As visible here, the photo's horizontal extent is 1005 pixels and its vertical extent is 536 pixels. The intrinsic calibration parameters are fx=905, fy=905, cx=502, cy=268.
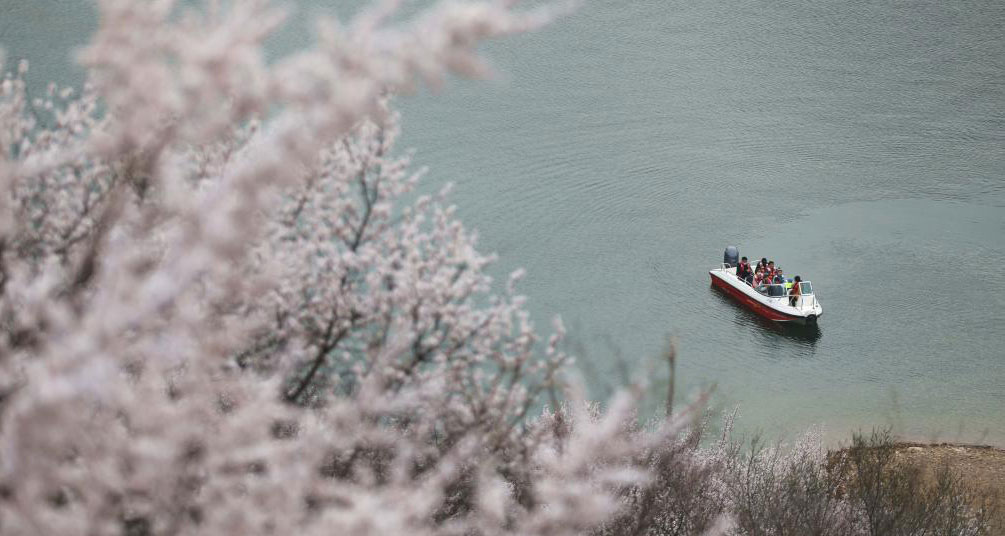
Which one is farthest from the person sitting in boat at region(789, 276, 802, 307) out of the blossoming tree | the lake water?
the blossoming tree

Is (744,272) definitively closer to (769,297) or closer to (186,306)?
(769,297)

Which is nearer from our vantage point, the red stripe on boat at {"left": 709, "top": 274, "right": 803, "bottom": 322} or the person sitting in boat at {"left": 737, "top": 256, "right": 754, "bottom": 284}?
the red stripe on boat at {"left": 709, "top": 274, "right": 803, "bottom": 322}

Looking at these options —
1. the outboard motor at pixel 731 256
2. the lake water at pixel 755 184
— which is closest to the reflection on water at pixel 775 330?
the lake water at pixel 755 184

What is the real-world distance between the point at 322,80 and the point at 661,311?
29396 millimetres

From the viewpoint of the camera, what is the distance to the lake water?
30281mm

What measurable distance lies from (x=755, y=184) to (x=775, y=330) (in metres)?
10.1

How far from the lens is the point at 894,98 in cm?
4816

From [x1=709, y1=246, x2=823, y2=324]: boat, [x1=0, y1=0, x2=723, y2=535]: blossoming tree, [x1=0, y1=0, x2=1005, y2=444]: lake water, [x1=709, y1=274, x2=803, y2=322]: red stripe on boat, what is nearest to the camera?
[x1=0, y1=0, x2=723, y2=535]: blossoming tree

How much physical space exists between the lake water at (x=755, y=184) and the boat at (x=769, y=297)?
60 cm

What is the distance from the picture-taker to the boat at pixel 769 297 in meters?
32.1

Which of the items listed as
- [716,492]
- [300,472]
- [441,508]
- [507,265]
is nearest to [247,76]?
[300,472]

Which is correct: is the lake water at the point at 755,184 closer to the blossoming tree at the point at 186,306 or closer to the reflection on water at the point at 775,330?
the reflection on water at the point at 775,330

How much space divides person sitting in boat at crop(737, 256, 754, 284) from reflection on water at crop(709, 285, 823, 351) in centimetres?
98

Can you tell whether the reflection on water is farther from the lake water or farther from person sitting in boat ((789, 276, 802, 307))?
person sitting in boat ((789, 276, 802, 307))
